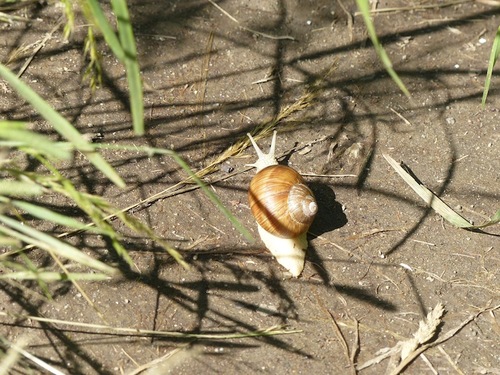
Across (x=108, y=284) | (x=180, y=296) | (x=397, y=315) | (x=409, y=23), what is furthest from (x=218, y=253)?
(x=409, y=23)

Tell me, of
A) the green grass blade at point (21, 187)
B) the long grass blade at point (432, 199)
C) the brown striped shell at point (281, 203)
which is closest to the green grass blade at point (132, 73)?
the green grass blade at point (21, 187)

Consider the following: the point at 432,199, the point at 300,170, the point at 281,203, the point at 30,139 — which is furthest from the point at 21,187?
the point at 432,199

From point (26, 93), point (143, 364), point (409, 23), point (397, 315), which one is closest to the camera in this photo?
point (26, 93)

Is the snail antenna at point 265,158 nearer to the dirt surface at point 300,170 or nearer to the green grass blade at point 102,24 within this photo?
the dirt surface at point 300,170

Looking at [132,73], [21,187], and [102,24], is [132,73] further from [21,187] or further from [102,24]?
[21,187]

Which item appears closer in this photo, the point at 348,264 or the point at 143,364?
the point at 143,364

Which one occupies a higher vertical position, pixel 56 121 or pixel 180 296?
pixel 56 121

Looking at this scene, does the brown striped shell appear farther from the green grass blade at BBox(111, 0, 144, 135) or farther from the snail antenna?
the green grass blade at BBox(111, 0, 144, 135)

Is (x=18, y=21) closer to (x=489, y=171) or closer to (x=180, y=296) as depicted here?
(x=180, y=296)

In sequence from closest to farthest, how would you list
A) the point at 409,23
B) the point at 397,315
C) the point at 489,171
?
the point at 397,315 < the point at 489,171 < the point at 409,23
